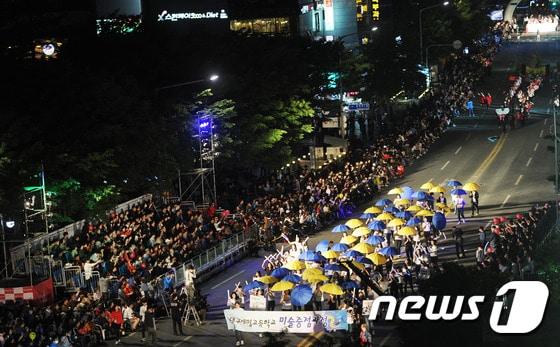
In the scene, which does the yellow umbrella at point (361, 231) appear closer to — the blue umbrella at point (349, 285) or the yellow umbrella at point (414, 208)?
the yellow umbrella at point (414, 208)

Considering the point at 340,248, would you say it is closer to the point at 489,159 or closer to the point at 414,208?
the point at 414,208

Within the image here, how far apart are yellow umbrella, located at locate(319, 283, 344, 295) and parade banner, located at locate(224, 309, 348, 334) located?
93cm

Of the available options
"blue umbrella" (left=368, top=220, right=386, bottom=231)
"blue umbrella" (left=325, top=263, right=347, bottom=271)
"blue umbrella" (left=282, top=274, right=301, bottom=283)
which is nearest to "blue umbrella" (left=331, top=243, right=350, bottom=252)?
"blue umbrella" (left=325, top=263, right=347, bottom=271)

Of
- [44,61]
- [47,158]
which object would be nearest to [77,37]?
[44,61]

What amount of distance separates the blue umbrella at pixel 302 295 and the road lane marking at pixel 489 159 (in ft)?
99.9

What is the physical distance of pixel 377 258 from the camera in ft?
132

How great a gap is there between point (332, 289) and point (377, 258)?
436cm

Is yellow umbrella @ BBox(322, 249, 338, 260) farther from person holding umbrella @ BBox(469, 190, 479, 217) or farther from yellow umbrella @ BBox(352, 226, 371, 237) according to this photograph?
person holding umbrella @ BBox(469, 190, 479, 217)

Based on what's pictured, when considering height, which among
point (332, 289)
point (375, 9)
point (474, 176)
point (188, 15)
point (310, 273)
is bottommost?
point (474, 176)

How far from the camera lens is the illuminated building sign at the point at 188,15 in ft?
303

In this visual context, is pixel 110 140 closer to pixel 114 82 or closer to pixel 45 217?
pixel 114 82

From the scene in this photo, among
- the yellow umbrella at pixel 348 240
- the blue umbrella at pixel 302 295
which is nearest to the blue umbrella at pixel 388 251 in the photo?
the yellow umbrella at pixel 348 240

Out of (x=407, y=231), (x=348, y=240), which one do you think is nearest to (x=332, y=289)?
(x=348, y=240)

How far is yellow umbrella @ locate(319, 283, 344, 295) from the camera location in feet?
119
